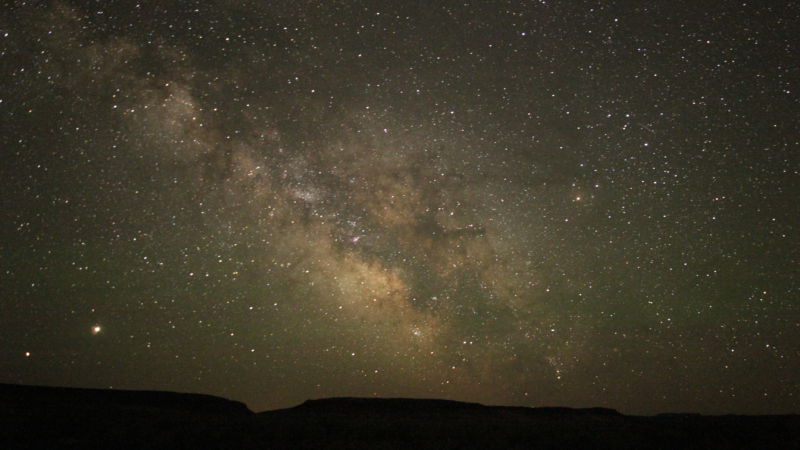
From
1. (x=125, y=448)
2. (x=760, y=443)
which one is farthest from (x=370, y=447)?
(x=760, y=443)

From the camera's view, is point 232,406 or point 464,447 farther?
point 232,406

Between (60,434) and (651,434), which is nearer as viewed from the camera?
(60,434)

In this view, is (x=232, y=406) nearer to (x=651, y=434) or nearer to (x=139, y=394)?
(x=139, y=394)

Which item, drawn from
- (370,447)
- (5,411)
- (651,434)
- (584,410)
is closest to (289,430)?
(370,447)

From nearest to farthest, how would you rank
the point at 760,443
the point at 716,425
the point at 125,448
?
the point at 125,448
the point at 760,443
the point at 716,425

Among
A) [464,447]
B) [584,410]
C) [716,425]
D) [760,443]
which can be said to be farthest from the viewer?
[584,410]

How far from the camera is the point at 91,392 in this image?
19.7m

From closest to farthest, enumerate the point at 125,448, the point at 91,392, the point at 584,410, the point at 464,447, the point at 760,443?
the point at 125,448, the point at 464,447, the point at 760,443, the point at 91,392, the point at 584,410

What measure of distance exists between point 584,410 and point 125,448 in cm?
1821

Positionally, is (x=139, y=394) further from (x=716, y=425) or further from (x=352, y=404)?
(x=716, y=425)

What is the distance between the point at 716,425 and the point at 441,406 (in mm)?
11906

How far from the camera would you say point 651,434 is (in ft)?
43.0

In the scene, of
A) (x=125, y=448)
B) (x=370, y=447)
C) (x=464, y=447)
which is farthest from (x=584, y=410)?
(x=125, y=448)

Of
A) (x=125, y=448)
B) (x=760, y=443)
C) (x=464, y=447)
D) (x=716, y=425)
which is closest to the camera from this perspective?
(x=125, y=448)
